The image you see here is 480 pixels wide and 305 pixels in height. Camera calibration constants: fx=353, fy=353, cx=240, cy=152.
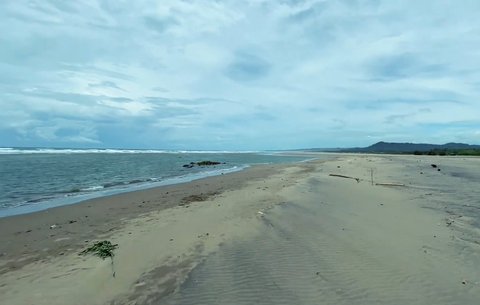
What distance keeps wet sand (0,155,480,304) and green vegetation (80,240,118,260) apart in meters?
0.20

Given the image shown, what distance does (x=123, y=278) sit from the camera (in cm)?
639

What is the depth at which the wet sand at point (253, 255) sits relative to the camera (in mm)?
5773

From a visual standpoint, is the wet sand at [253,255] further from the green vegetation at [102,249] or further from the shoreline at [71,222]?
the green vegetation at [102,249]

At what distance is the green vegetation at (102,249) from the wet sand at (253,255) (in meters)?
0.20

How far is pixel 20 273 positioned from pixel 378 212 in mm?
10392

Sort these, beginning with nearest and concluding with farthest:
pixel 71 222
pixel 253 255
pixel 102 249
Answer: pixel 253 255 < pixel 102 249 < pixel 71 222

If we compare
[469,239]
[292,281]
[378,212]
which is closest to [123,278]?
[292,281]

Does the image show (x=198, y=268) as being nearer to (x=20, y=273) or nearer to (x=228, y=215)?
(x=20, y=273)

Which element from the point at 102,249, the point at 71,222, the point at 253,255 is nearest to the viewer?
the point at 253,255

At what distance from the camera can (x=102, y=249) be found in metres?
7.89

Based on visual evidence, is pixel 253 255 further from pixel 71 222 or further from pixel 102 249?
pixel 71 222

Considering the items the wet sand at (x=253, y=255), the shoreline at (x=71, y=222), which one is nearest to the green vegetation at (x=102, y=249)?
the wet sand at (x=253, y=255)

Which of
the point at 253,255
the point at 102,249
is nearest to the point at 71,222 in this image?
the point at 102,249

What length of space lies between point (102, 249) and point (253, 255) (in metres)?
3.38
